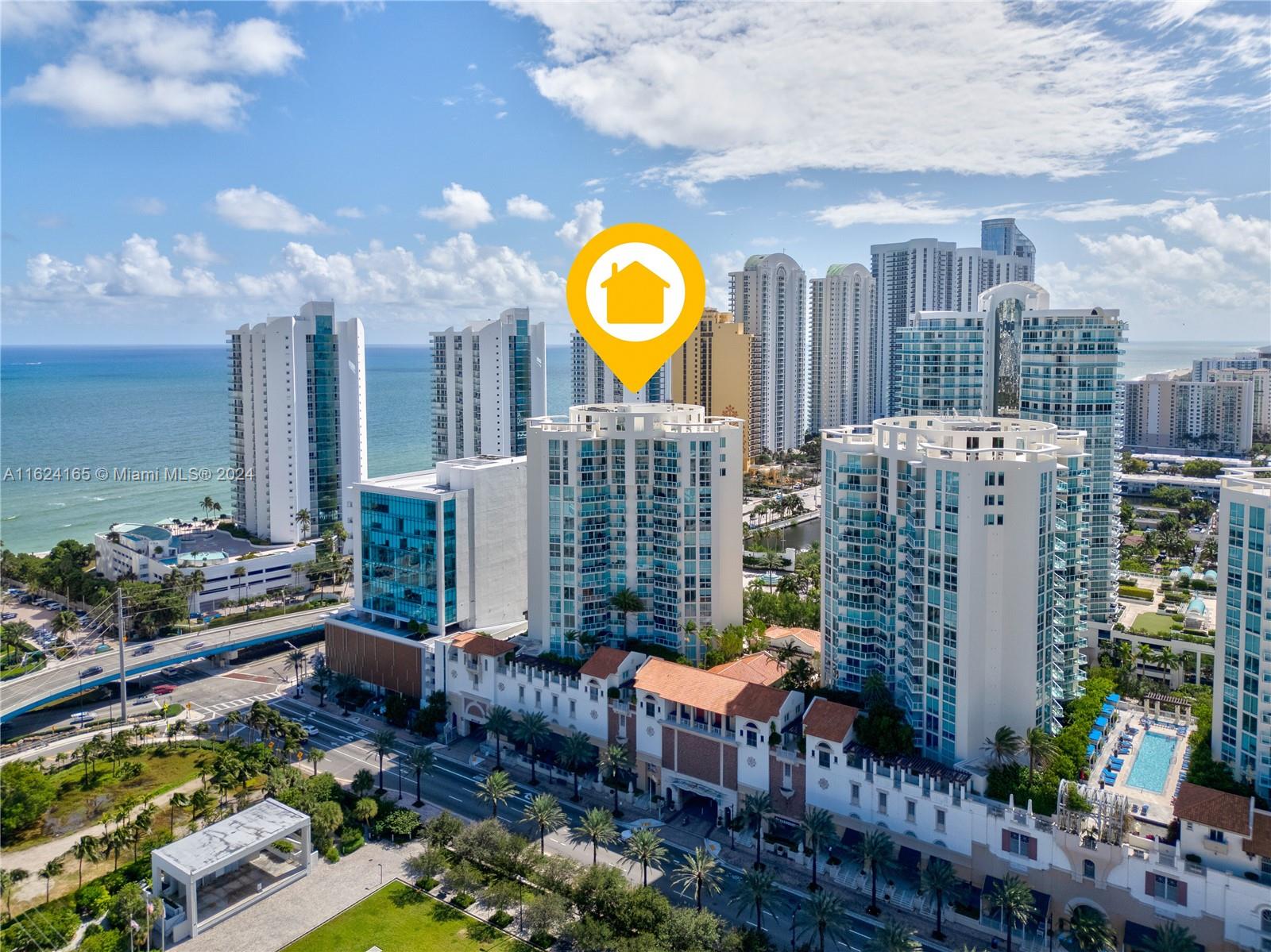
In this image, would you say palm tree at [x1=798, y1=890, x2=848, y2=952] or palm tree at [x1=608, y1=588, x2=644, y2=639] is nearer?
palm tree at [x1=798, y1=890, x2=848, y2=952]

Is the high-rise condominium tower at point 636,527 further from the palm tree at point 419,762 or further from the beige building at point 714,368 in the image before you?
the beige building at point 714,368

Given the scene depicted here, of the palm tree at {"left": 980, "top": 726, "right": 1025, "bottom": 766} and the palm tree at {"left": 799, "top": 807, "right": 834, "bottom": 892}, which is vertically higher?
the palm tree at {"left": 980, "top": 726, "right": 1025, "bottom": 766}

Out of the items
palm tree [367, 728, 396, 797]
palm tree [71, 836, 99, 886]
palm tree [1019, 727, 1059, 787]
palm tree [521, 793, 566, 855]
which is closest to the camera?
palm tree [1019, 727, 1059, 787]

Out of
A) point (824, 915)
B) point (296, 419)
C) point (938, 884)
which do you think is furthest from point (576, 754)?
point (296, 419)

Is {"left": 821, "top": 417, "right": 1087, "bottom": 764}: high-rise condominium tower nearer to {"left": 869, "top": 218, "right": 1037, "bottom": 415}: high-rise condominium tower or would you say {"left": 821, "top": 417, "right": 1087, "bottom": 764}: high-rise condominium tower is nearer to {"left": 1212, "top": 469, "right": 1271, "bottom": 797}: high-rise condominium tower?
{"left": 1212, "top": 469, "right": 1271, "bottom": 797}: high-rise condominium tower

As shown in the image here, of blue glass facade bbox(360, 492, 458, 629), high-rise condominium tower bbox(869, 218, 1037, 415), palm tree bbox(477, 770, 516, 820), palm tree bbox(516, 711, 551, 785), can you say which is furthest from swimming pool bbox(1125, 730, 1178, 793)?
high-rise condominium tower bbox(869, 218, 1037, 415)

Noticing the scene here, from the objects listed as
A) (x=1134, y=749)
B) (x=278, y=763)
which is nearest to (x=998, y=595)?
(x=1134, y=749)

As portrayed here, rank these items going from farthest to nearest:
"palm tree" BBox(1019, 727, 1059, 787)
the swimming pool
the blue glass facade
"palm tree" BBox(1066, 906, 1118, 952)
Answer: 1. the blue glass facade
2. the swimming pool
3. "palm tree" BBox(1019, 727, 1059, 787)
4. "palm tree" BBox(1066, 906, 1118, 952)
